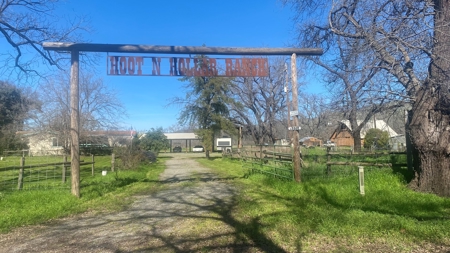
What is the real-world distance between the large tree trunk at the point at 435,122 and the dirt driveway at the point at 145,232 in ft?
16.3

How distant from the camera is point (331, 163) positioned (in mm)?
10484

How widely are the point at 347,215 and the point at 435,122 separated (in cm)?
398

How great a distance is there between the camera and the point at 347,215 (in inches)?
241

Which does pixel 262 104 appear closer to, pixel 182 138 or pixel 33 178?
pixel 33 178

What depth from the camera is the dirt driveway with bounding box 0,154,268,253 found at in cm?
493

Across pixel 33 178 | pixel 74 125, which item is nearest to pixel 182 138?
pixel 33 178

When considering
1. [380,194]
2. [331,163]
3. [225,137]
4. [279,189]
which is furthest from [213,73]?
[225,137]

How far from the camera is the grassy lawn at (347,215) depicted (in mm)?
4855

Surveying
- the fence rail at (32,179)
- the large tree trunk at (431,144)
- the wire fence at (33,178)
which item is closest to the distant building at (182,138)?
the wire fence at (33,178)

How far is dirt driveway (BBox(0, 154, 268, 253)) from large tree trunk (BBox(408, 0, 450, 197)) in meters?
4.98

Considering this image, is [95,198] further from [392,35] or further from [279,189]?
[392,35]

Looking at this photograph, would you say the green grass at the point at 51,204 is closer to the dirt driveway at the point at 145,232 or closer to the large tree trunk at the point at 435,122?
the dirt driveway at the point at 145,232

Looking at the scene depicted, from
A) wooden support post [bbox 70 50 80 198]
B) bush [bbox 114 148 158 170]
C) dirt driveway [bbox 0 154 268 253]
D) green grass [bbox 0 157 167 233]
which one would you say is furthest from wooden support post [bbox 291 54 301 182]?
bush [bbox 114 148 158 170]

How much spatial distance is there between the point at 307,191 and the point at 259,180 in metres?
3.31
